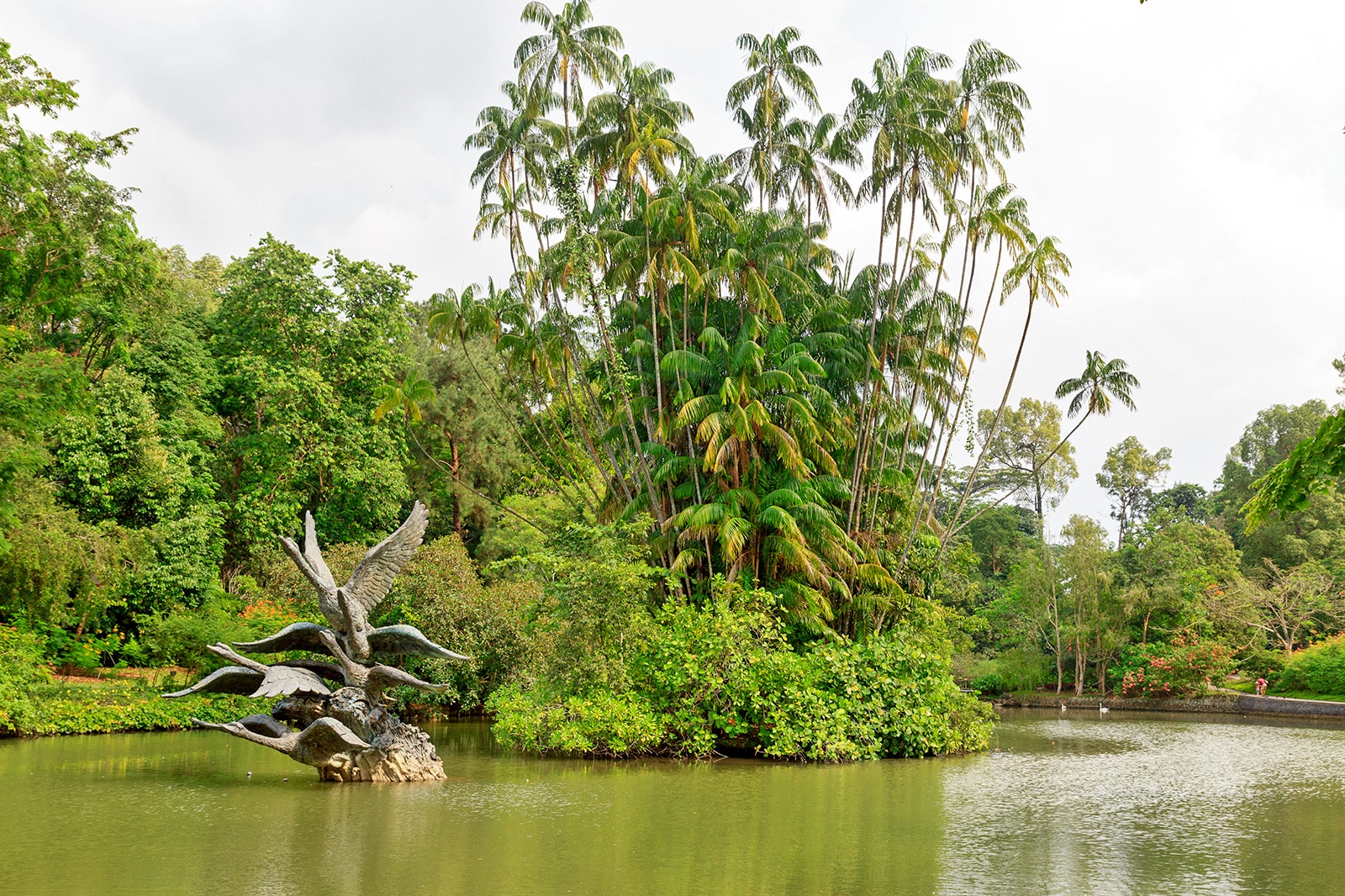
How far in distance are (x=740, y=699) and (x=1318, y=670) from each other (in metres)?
23.1

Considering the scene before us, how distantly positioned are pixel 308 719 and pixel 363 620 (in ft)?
5.83

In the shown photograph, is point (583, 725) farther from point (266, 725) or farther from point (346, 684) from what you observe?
point (266, 725)

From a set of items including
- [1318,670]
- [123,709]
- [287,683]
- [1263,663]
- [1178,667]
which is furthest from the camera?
[1263,663]

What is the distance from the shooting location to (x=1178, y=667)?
31.7m

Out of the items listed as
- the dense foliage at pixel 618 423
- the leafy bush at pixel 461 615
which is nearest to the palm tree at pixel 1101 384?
the dense foliage at pixel 618 423

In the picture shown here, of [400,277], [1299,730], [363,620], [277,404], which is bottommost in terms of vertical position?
[1299,730]

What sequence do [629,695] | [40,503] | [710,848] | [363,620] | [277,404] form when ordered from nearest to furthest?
[710,848]
[363,620]
[629,695]
[40,503]
[277,404]

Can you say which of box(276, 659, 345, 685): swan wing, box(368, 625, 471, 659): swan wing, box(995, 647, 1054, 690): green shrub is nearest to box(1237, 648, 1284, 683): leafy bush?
box(995, 647, 1054, 690): green shrub

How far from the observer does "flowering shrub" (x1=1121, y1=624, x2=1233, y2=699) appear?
102 feet

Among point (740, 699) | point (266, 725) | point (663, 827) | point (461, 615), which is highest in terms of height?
point (461, 615)

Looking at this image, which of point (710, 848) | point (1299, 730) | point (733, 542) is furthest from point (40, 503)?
point (1299, 730)

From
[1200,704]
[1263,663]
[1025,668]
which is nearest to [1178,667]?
[1200,704]

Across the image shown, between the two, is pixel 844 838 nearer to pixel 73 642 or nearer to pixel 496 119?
pixel 496 119

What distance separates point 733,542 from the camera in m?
17.8
